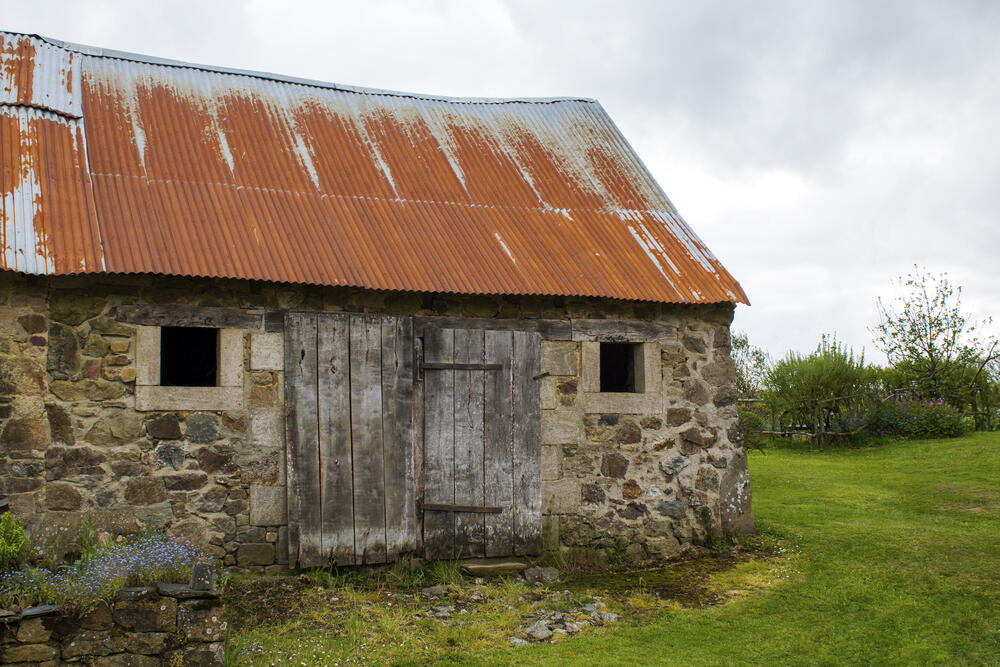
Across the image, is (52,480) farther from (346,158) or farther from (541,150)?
(541,150)

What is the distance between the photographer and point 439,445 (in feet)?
23.2

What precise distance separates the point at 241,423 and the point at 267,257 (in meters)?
1.29

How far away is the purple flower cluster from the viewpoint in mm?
4578

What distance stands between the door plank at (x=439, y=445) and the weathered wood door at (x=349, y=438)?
147mm

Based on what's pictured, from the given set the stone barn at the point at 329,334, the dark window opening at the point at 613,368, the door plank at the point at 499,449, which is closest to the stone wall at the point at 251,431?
the stone barn at the point at 329,334

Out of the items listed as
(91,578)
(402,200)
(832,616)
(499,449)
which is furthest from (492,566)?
(402,200)

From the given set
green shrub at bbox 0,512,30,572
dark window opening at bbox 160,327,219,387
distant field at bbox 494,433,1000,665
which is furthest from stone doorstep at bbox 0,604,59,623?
dark window opening at bbox 160,327,219,387

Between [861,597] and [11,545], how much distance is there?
19.1 feet

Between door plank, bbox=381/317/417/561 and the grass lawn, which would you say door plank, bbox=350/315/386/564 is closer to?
door plank, bbox=381/317/417/561

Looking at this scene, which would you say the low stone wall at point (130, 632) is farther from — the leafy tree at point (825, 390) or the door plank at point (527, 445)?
the leafy tree at point (825, 390)

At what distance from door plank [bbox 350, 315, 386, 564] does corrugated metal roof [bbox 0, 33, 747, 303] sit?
0.50 m

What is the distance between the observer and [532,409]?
7355mm

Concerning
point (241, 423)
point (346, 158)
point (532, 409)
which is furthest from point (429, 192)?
point (241, 423)

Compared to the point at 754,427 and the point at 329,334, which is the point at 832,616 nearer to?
the point at 329,334
